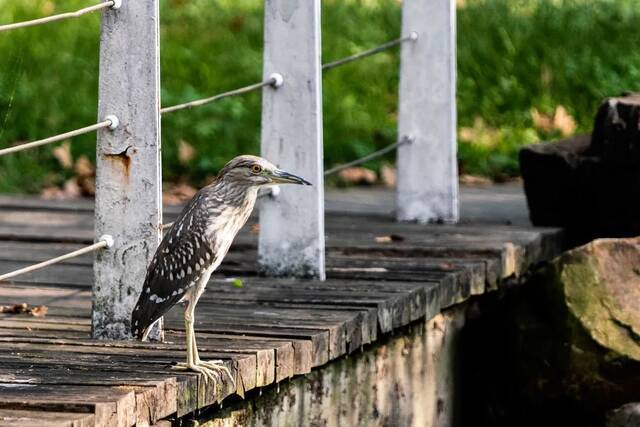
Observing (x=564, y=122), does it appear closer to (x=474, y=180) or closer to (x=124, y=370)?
(x=474, y=180)

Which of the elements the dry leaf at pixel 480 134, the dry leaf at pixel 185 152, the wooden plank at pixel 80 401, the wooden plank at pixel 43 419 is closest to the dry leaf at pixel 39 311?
the wooden plank at pixel 80 401

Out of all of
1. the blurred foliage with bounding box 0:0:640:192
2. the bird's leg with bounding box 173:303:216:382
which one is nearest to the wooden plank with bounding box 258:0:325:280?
the bird's leg with bounding box 173:303:216:382

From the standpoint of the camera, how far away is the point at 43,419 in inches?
127

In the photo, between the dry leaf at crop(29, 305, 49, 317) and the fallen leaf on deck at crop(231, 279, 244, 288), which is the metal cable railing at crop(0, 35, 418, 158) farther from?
the fallen leaf on deck at crop(231, 279, 244, 288)

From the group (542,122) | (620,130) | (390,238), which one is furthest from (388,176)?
(620,130)

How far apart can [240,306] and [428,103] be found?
2321 millimetres

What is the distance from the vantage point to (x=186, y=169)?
9.20 metres

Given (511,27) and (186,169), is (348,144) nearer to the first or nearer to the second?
(186,169)

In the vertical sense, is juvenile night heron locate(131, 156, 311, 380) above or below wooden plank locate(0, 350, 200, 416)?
above

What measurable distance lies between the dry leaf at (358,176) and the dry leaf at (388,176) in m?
0.05

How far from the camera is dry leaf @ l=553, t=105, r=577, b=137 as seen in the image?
33.4ft

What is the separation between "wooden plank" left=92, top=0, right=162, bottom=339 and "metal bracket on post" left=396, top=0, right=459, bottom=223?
2.80 m

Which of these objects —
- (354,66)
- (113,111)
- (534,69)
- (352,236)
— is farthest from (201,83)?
(113,111)

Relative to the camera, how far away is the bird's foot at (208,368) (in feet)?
12.4
